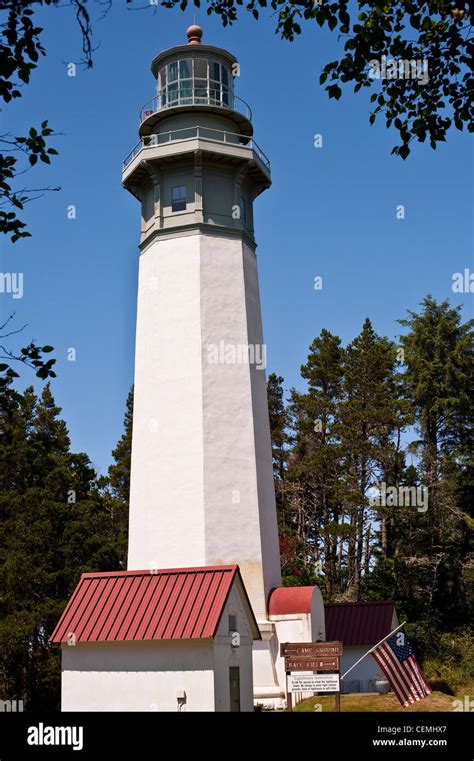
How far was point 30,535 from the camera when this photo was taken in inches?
1439

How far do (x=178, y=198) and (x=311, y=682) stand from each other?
16.8 m

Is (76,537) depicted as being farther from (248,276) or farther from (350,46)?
(350,46)

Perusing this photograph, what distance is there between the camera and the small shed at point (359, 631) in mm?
30688

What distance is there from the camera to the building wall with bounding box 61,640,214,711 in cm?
2056

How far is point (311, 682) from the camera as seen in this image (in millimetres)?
21906

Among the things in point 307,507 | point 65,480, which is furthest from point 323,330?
point 65,480

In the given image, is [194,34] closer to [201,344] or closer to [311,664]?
[201,344]

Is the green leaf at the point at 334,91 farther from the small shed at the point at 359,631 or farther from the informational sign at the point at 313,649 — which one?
the small shed at the point at 359,631

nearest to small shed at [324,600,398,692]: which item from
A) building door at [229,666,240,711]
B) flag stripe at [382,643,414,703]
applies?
flag stripe at [382,643,414,703]

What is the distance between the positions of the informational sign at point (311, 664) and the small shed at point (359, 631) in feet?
28.2

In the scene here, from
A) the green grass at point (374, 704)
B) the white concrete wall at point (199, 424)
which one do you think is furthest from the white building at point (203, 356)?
the green grass at point (374, 704)

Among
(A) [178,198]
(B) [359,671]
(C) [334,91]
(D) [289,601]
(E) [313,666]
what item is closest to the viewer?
(C) [334,91]

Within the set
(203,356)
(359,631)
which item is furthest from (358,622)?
(203,356)
